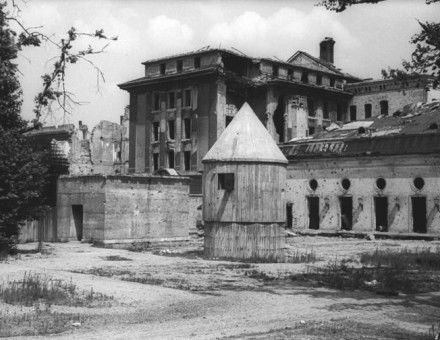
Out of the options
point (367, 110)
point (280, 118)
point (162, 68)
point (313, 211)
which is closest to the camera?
point (313, 211)

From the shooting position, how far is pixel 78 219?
32469 mm

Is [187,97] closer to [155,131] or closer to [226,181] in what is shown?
[155,131]

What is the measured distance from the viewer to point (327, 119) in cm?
5688

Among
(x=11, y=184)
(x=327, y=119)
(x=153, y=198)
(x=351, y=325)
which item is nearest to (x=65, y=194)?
(x=153, y=198)

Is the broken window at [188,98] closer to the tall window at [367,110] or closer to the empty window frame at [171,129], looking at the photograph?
the empty window frame at [171,129]

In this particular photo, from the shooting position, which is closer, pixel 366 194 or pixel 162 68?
pixel 366 194

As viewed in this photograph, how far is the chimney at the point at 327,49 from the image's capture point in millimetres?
62906

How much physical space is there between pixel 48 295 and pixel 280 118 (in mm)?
42526

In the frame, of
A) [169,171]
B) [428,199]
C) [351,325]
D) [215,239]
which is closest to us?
[351,325]

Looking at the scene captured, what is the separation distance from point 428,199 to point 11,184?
85.2ft

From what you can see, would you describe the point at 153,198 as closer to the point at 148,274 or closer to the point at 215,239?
the point at 215,239

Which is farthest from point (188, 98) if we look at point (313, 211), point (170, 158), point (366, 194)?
point (366, 194)

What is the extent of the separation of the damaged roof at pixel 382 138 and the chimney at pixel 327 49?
17.0 m

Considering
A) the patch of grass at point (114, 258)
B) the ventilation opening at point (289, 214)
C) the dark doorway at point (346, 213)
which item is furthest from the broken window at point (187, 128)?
the patch of grass at point (114, 258)
